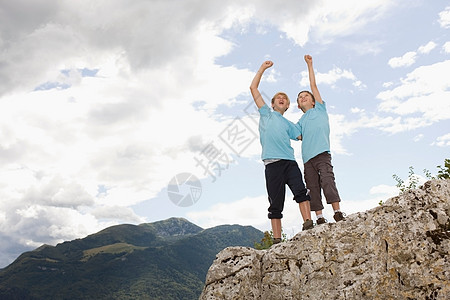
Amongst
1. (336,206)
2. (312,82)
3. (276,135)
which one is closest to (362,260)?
(336,206)

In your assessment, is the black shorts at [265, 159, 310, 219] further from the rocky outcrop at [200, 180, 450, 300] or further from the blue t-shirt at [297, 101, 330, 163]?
the rocky outcrop at [200, 180, 450, 300]

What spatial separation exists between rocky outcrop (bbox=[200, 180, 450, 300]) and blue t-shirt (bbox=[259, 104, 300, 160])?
184 cm

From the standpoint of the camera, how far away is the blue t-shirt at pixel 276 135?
748cm

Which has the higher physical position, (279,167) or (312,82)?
(312,82)

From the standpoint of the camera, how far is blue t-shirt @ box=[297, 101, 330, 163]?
7324 millimetres

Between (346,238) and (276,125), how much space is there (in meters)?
2.74

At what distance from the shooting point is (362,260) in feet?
18.4

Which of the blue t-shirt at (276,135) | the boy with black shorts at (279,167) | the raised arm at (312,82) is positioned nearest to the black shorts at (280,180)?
the boy with black shorts at (279,167)

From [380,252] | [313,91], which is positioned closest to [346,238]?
[380,252]

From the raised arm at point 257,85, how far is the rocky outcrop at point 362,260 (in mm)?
3096

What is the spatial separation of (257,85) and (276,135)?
4.35 feet

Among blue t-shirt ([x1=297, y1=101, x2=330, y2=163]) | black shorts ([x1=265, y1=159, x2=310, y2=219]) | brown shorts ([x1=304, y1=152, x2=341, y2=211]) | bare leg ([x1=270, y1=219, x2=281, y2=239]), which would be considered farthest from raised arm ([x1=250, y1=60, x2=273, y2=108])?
bare leg ([x1=270, y1=219, x2=281, y2=239])

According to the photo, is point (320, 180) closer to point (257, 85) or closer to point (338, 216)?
point (338, 216)

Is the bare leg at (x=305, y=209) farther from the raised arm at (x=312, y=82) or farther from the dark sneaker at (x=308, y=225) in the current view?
the raised arm at (x=312, y=82)
